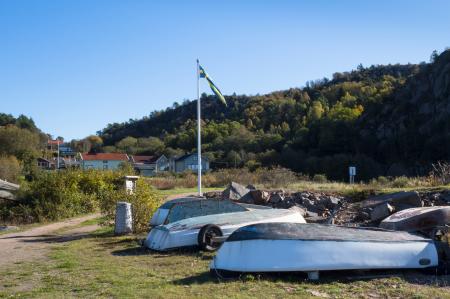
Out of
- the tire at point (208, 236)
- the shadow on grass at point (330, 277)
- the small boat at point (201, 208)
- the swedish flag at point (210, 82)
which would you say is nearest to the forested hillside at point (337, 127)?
the swedish flag at point (210, 82)

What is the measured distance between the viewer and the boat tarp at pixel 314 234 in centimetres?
872

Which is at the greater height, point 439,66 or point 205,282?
point 439,66

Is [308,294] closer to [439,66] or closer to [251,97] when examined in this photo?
[439,66]

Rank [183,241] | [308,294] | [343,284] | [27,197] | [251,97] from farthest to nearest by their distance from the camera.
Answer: [251,97], [27,197], [183,241], [343,284], [308,294]

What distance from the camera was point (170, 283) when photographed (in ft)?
27.8

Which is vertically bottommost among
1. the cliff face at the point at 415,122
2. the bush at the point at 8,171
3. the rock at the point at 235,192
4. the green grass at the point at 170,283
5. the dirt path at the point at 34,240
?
the dirt path at the point at 34,240

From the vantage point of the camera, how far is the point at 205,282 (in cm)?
848

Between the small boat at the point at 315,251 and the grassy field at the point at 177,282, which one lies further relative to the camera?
the small boat at the point at 315,251

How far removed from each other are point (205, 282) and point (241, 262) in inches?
25.5

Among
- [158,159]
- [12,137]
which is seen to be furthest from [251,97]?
[12,137]

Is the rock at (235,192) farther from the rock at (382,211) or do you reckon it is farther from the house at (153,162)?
the house at (153,162)

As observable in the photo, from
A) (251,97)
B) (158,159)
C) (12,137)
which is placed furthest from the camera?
(251,97)

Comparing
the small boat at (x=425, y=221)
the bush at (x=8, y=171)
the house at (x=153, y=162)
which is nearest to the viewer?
the small boat at (x=425, y=221)

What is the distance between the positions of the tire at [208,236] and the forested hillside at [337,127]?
53.4m
